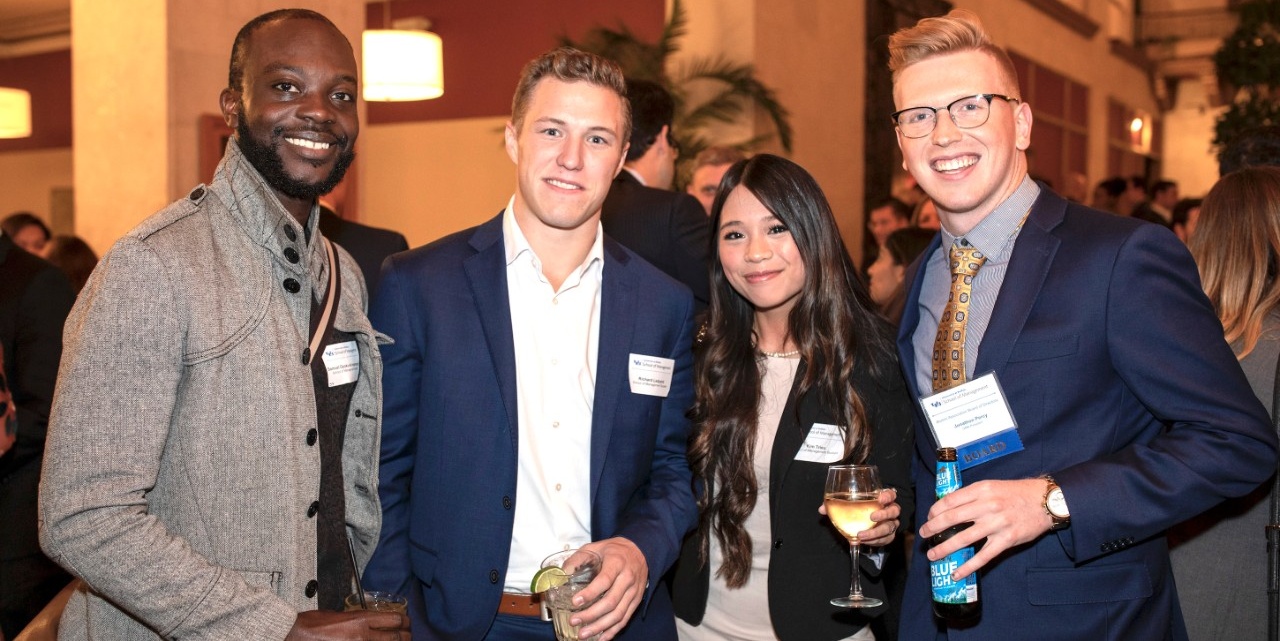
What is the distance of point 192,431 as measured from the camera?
1.84 meters

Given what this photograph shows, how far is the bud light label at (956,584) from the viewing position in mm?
2010

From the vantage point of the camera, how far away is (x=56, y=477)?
1.71 meters

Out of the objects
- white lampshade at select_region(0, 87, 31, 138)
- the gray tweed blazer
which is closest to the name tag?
the gray tweed blazer

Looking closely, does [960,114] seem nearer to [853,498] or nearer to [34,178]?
[853,498]

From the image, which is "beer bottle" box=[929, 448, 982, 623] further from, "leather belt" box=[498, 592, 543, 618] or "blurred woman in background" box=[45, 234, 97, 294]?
"blurred woman in background" box=[45, 234, 97, 294]

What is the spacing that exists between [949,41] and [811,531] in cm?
116

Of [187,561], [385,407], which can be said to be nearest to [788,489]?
[385,407]

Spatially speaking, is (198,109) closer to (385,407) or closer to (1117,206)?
(385,407)

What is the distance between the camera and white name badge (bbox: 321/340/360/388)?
2.10 meters

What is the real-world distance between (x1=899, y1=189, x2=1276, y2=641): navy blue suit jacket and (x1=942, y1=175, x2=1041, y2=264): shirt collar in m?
0.05

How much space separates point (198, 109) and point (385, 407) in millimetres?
3704

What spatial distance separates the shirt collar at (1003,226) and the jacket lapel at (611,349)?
0.75 metres

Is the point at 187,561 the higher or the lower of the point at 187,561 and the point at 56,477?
the lower

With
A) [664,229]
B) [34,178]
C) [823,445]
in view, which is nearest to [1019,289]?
[823,445]
